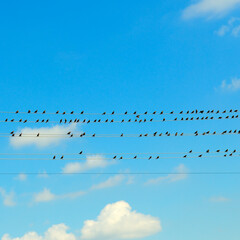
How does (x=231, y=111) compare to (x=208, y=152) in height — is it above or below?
above

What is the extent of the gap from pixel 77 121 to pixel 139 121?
26.2 ft

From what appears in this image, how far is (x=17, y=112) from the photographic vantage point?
59406 mm

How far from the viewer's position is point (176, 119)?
69.3m

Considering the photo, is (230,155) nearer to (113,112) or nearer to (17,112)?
(113,112)

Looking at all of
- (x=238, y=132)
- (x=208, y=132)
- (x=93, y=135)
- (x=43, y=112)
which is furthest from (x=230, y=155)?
(x=43, y=112)

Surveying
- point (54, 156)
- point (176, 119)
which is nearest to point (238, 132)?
point (176, 119)

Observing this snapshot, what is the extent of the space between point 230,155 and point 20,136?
29.6 m

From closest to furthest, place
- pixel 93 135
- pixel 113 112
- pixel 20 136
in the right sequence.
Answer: pixel 20 136 → pixel 93 135 → pixel 113 112

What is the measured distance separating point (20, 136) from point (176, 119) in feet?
71.7

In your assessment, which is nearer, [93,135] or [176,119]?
[93,135]

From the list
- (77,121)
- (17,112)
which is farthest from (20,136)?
(77,121)

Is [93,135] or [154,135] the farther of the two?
[154,135]

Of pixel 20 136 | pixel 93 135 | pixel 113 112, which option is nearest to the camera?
pixel 20 136

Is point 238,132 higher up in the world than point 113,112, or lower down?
lower down
